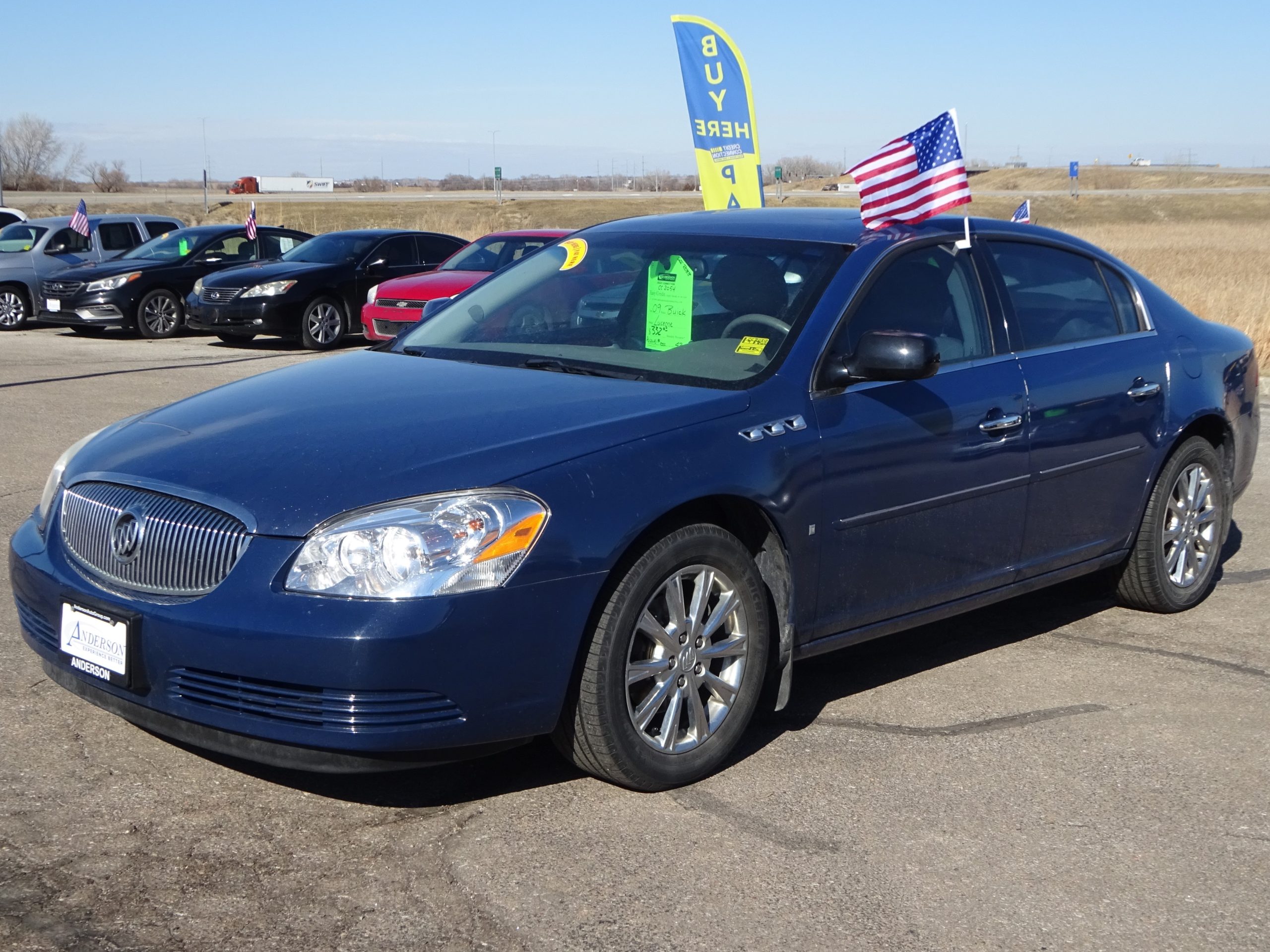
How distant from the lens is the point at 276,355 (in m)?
16.8

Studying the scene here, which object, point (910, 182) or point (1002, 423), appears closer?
point (1002, 423)

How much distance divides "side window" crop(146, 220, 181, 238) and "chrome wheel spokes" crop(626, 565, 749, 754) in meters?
19.2

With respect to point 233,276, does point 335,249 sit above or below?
above

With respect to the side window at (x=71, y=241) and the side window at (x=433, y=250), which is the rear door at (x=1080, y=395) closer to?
the side window at (x=433, y=250)

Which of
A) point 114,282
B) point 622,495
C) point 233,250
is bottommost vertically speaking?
point 622,495

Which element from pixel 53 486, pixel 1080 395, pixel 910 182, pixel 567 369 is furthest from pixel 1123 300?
pixel 53 486

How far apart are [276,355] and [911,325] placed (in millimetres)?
13133

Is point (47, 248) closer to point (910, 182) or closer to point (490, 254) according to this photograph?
point (490, 254)

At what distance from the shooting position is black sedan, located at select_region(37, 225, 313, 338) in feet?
61.8

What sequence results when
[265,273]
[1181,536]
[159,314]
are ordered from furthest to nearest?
[159,314] → [265,273] → [1181,536]

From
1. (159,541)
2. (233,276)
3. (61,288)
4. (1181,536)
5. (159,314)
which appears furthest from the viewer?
(159,314)

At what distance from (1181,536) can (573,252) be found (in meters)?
2.88

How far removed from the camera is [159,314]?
19.3 m

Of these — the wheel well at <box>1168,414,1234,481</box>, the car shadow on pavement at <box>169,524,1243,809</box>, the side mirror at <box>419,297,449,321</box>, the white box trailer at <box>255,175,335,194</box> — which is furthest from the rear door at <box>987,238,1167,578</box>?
the white box trailer at <box>255,175,335,194</box>
